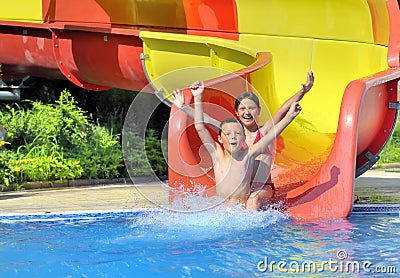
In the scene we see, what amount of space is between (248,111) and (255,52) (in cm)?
127

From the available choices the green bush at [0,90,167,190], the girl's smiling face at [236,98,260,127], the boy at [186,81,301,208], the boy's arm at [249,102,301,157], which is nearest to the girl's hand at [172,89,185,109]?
the boy at [186,81,301,208]

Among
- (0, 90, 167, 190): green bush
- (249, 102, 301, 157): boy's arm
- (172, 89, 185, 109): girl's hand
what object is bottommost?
Result: (0, 90, 167, 190): green bush

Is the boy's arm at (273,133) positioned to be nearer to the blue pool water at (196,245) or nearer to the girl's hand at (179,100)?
the blue pool water at (196,245)

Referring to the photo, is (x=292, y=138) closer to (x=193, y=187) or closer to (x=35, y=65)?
(x=193, y=187)

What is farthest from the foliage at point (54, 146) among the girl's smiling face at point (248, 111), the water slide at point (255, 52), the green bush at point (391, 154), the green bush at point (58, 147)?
the green bush at point (391, 154)

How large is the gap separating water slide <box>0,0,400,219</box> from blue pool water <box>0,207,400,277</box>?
0.77m

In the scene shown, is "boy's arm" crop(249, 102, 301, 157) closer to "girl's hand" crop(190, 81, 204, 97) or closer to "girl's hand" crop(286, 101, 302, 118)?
"girl's hand" crop(286, 101, 302, 118)

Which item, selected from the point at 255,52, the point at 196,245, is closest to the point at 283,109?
the point at 255,52

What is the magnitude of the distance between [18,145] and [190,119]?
3984mm

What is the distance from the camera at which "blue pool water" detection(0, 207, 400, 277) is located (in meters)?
4.03

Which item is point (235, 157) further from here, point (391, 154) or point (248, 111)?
point (391, 154)

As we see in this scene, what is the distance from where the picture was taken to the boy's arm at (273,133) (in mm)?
5383

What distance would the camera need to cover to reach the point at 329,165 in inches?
230

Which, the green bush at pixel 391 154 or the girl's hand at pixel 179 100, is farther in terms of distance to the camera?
the green bush at pixel 391 154
